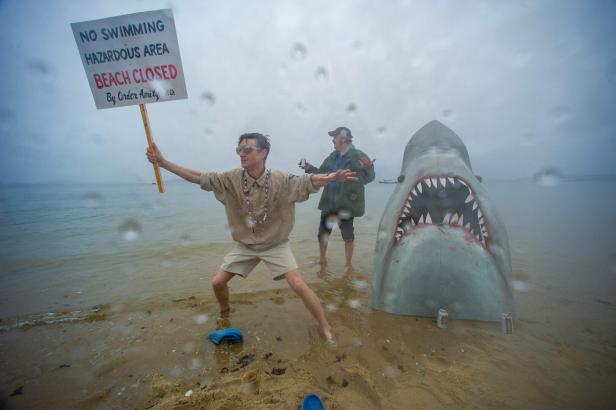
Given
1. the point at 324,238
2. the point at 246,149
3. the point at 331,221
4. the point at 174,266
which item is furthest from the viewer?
the point at 174,266

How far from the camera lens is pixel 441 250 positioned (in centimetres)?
236

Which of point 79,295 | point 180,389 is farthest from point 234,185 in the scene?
point 79,295

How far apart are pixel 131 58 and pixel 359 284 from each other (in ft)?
13.6

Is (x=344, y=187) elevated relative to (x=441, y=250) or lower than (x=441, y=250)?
elevated

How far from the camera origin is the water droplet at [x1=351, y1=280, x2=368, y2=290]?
401cm

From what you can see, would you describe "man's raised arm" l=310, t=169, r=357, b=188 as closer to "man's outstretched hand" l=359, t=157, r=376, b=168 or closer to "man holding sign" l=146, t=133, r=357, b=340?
"man holding sign" l=146, t=133, r=357, b=340

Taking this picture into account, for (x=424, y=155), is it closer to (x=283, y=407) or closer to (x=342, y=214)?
(x=342, y=214)

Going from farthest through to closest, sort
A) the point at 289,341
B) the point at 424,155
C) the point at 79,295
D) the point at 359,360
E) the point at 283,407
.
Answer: the point at 79,295
the point at 424,155
the point at 289,341
the point at 359,360
the point at 283,407

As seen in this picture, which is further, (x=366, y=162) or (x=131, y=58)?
(x=366, y=162)

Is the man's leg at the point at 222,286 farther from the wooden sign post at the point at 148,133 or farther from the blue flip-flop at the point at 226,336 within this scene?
the wooden sign post at the point at 148,133

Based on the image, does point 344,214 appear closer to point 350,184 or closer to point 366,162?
point 350,184

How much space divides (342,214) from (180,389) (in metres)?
3.42

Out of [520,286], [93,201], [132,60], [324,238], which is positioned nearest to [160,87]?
[132,60]

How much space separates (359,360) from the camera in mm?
2158
